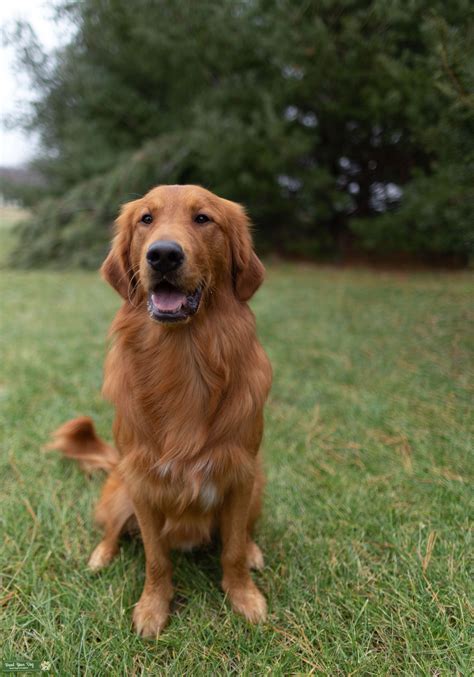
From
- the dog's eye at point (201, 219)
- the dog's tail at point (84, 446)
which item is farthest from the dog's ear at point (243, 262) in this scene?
the dog's tail at point (84, 446)

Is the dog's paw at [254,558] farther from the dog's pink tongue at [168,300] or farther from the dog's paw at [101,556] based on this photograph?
the dog's pink tongue at [168,300]

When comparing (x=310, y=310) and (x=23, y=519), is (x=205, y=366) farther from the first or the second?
(x=310, y=310)

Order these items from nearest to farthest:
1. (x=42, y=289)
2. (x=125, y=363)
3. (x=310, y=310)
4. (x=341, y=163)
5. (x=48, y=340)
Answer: (x=125, y=363)
(x=48, y=340)
(x=310, y=310)
(x=42, y=289)
(x=341, y=163)

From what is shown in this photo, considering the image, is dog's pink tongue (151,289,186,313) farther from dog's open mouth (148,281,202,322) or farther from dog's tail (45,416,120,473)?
Answer: dog's tail (45,416,120,473)

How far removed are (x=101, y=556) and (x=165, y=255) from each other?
1.36 meters

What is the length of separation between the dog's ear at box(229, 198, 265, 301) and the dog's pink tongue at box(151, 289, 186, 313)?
32 cm

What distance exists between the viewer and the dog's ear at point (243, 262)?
1888mm

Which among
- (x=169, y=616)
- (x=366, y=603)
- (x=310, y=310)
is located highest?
(x=310, y=310)

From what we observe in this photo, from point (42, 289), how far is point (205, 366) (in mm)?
6693

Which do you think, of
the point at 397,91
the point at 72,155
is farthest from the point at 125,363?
the point at 72,155

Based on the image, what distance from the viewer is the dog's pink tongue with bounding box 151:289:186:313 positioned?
163 cm

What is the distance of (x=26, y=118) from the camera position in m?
11.5

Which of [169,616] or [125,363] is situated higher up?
[125,363]

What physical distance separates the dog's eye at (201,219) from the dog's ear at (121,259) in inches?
11.9
